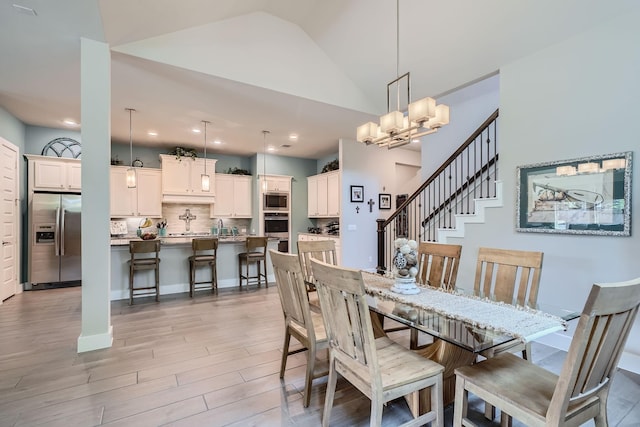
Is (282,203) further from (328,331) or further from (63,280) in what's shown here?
(328,331)

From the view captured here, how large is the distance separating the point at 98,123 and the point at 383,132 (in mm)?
2677

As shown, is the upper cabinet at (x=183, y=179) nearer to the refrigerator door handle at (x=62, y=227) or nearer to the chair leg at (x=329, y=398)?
the refrigerator door handle at (x=62, y=227)

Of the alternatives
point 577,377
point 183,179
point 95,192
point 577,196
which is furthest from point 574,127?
point 183,179

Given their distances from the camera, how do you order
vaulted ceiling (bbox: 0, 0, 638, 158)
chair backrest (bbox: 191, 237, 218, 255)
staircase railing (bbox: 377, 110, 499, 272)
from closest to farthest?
1. vaulted ceiling (bbox: 0, 0, 638, 158)
2. staircase railing (bbox: 377, 110, 499, 272)
3. chair backrest (bbox: 191, 237, 218, 255)

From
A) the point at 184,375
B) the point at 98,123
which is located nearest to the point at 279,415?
→ the point at 184,375

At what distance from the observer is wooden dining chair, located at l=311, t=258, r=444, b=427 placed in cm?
143

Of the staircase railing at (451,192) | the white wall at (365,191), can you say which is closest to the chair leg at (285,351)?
the staircase railing at (451,192)

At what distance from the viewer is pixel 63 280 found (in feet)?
17.2

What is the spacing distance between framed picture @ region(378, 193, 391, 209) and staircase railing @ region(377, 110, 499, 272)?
0.69 metres

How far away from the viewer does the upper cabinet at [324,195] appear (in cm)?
644

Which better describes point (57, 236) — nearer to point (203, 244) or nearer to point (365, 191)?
point (203, 244)

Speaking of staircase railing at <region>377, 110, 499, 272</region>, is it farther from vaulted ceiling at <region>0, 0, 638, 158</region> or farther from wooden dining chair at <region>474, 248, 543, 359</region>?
wooden dining chair at <region>474, 248, 543, 359</region>

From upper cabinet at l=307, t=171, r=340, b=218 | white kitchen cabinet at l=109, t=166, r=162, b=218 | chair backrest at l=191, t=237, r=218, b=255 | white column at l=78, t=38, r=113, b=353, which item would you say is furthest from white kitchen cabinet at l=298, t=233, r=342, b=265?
white column at l=78, t=38, r=113, b=353

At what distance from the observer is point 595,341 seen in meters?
1.15
